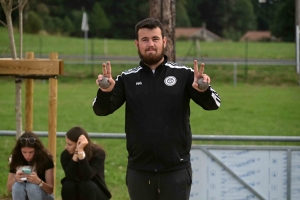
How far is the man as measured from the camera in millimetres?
4266

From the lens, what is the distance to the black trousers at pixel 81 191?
6340 mm

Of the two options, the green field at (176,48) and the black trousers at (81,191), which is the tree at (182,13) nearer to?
the green field at (176,48)

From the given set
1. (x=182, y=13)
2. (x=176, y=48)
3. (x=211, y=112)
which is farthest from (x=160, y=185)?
(x=176, y=48)

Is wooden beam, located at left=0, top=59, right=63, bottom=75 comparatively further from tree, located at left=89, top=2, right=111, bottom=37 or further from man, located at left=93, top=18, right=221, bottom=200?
tree, located at left=89, top=2, right=111, bottom=37

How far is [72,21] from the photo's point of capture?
47.9 metres

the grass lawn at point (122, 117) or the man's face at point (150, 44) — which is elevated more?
the man's face at point (150, 44)

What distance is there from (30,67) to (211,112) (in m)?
12.0

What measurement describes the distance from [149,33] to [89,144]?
234 centimetres

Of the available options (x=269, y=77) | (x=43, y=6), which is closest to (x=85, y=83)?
(x=269, y=77)

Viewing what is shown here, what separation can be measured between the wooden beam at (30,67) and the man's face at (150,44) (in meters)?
2.41

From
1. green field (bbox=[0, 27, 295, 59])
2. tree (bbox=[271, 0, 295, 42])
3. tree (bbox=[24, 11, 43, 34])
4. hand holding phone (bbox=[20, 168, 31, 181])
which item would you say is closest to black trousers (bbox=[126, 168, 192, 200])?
hand holding phone (bbox=[20, 168, 31, 181])

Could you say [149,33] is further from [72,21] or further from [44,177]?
[72,21]

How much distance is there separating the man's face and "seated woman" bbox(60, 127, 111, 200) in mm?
2090

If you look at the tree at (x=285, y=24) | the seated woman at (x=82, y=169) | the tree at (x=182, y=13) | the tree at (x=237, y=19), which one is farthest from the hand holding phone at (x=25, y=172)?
the tree at (x=182, y=13)
